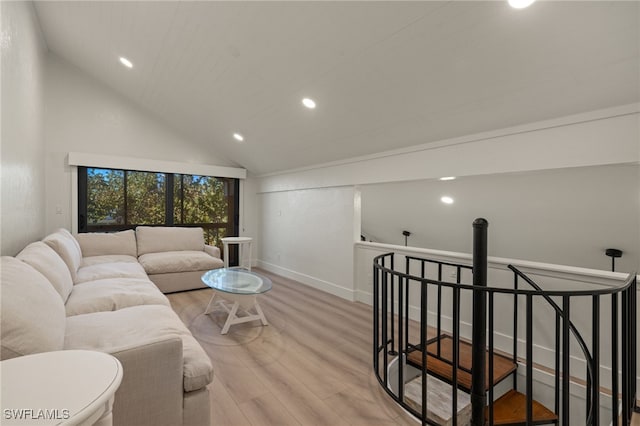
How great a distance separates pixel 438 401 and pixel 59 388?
2.52m

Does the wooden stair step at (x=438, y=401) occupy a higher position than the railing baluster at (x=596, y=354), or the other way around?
the railing baluster at (x=596, y=354)

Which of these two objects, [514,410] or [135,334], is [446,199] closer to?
[514,410]

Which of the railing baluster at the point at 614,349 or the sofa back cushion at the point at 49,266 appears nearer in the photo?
the railing baluster at the point at 614,349

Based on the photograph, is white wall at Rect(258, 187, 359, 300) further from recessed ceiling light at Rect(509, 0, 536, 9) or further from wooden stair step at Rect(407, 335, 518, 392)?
recessed ceiling light at Rect(509, 0, 536, 9)

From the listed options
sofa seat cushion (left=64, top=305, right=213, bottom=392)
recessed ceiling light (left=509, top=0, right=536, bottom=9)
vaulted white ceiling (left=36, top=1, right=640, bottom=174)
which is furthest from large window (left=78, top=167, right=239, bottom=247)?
recessed ceiling light (left=509, top=0, right=536, bottom=9)

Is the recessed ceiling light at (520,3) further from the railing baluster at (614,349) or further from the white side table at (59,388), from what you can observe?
the white side table at (59,388)

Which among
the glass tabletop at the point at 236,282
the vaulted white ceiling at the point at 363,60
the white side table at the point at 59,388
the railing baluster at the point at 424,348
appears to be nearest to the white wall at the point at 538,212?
the vaulted white ceiling at the point at 363,60

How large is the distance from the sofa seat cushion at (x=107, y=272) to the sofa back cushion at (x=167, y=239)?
3.86 ft

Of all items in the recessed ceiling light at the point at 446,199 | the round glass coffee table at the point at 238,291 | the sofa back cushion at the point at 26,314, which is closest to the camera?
the sofa back cushion at the point at 26,314

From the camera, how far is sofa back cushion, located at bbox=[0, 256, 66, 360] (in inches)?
42.6

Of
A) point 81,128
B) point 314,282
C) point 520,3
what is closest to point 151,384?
point 520,3

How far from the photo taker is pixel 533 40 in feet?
5.76

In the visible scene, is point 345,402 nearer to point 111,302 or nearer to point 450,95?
point 111,302

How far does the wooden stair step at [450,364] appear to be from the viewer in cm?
218
